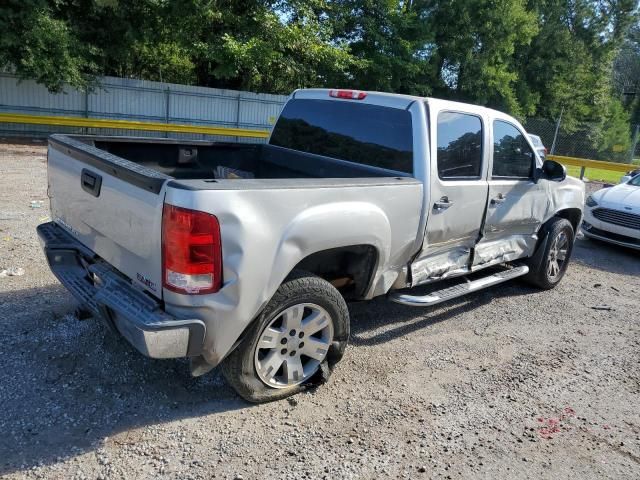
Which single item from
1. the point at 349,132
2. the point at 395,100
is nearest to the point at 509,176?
the point at 395,100

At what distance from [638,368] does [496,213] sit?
1.74 m

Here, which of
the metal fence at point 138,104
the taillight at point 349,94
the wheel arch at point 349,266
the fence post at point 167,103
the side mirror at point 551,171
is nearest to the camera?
the wheel arch at point 349,266

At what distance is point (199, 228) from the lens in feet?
8.75

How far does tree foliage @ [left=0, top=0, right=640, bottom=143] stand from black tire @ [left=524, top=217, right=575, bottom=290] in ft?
46.0

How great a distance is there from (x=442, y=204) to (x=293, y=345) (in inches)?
64.1

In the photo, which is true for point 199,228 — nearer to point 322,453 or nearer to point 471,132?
point 322,453

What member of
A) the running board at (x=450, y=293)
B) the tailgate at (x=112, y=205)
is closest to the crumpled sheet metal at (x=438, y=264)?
the running board at (x=450, y=293)

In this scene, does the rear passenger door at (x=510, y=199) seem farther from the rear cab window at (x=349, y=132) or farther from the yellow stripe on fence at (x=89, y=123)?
the yellow stripe on fence at (x=89, y=123)

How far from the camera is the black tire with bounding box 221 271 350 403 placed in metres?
3.14

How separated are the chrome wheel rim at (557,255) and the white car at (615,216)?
8.83ft

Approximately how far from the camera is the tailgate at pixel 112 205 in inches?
111

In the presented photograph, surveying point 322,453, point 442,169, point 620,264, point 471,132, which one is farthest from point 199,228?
point 620,264

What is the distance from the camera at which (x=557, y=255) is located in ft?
20.4

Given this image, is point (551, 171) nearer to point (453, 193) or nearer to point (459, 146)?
point (459, 146)
